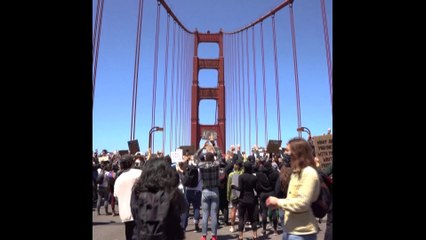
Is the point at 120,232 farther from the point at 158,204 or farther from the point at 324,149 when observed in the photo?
the point at 158,204

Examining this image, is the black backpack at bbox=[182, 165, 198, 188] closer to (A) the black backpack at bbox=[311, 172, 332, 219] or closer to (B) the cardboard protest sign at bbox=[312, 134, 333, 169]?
(B) the cardboard protest sign at bbox=[312, 134, 333, 169]

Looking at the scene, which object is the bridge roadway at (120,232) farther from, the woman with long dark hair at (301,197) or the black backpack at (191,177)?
the woman with long dark hair at (301,197)

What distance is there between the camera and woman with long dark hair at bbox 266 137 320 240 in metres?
2.33

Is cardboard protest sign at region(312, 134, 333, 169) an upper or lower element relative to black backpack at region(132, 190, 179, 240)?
upper

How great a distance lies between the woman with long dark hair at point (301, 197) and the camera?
233 centimetres

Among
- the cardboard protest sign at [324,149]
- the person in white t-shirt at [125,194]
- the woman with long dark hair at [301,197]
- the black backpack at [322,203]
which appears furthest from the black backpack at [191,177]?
the black backpack at [322,203]

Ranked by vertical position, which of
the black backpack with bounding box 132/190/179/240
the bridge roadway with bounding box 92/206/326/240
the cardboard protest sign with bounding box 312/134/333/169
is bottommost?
the bridge roadway with bounding box 92/206/326/240

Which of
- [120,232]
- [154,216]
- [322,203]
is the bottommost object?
[120,232]

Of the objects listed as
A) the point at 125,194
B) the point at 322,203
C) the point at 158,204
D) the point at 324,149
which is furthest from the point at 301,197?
the point at 324,149

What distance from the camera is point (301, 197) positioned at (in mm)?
2334

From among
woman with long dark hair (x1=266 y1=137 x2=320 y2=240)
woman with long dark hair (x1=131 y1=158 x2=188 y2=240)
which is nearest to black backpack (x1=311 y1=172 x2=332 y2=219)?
woman with long dark hair (x1=266 y1=137 x2=320 y2=240)
